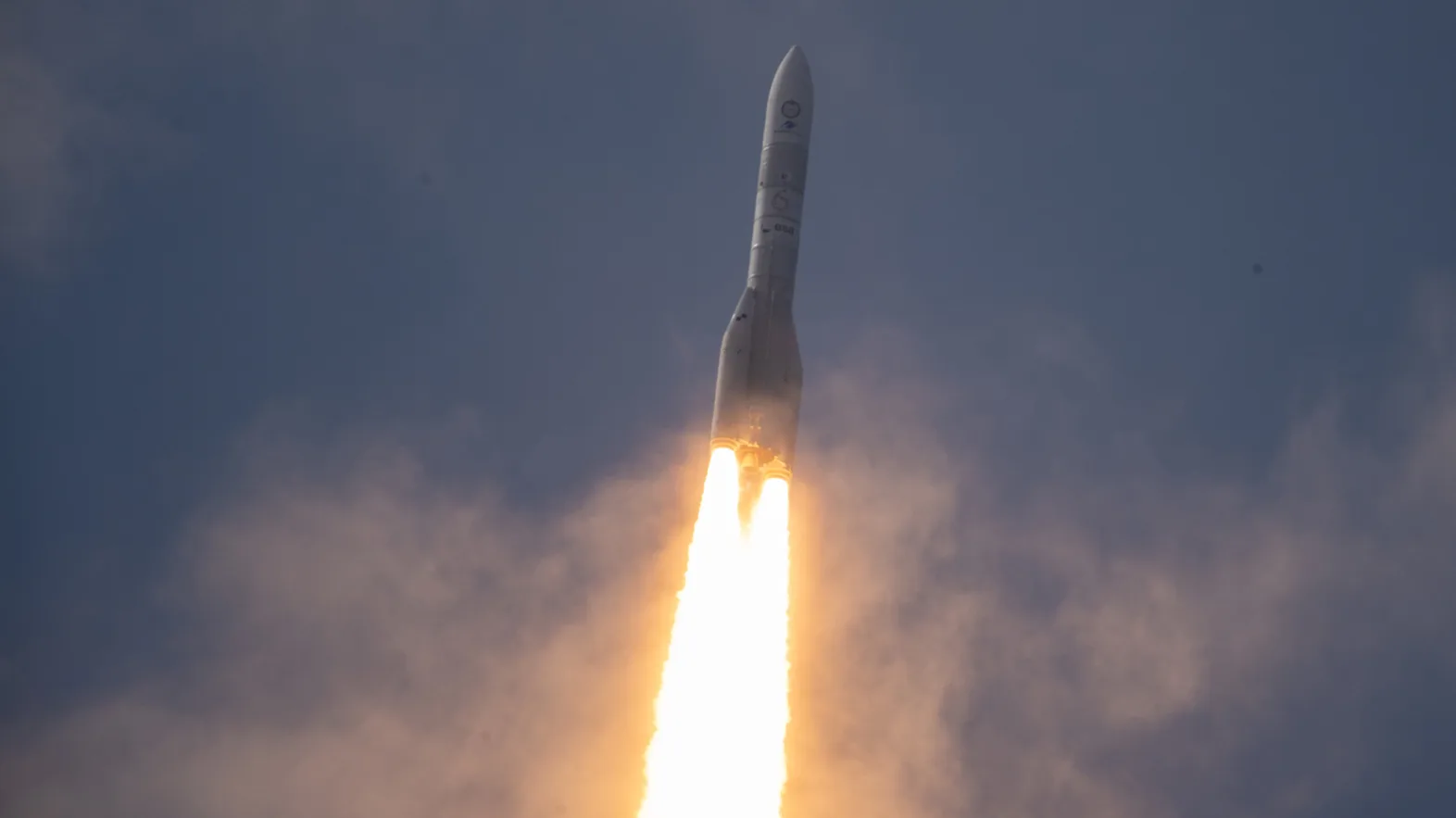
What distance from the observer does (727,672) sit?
55.9 metres

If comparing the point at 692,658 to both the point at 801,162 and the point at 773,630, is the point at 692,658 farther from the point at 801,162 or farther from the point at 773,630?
the point at 801,162

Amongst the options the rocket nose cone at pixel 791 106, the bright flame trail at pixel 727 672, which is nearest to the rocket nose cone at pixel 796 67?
the rocket nose cone at pixel 791 106

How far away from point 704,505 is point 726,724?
598 cm

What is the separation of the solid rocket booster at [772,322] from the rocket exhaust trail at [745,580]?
0.12 feet

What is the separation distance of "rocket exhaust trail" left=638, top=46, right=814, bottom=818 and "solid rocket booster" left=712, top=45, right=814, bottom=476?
1.4 inches

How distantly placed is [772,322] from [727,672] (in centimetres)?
963

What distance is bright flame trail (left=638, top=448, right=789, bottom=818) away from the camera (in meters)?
54.4

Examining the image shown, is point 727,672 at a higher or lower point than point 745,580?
lower

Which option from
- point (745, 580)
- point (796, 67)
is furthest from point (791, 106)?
point (745, 580)

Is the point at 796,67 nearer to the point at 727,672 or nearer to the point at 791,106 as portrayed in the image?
the point at 791,106

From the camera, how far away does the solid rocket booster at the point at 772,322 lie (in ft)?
175

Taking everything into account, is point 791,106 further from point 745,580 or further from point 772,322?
point 745,580

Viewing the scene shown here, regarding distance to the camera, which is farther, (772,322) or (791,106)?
(791,106)

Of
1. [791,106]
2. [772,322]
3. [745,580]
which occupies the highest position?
[791,106]
